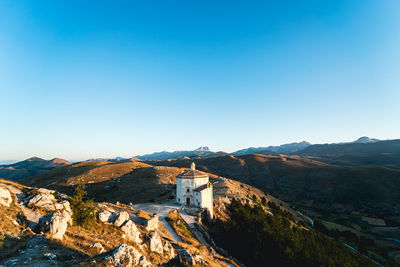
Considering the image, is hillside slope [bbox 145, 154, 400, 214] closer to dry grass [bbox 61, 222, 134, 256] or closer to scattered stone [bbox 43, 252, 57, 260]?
dry grass [bbox 61, 222, 134, 256]

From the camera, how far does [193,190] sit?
4344 centimetres

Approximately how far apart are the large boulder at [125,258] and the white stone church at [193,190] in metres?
29.3

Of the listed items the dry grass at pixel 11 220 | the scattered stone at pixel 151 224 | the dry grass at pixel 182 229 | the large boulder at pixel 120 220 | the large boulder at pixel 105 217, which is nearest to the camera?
the dry grass at pixel 11 220

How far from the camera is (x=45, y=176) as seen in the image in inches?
3511

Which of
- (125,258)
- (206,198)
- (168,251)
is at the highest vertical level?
(125,258)

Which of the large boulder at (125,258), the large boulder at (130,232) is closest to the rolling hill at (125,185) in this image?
the large boulder at (130,232)

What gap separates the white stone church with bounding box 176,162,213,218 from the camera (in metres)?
42.0

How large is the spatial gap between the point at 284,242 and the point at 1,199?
39269 millimetres

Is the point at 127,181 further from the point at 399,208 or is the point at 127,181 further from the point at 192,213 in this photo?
the point at 399,208

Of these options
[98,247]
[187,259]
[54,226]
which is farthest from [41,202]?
[187,259]

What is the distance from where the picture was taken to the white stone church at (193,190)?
4203 centimetres

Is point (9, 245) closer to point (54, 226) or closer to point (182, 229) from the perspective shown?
point (54, 226)

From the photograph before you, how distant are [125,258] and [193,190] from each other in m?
32.2

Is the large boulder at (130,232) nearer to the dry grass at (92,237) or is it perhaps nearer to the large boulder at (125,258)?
the dry grass at (92,237)
